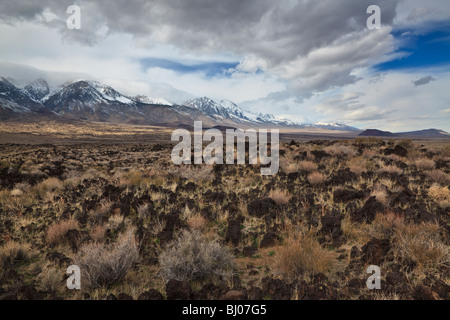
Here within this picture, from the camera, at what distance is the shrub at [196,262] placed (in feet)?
13.0

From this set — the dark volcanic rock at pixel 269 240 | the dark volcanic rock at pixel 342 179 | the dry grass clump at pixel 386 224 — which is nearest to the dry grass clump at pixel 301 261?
the dark volcanic rock at pixel 269 240

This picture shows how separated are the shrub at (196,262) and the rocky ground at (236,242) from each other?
0.02 m

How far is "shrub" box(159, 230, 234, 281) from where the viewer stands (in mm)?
3961

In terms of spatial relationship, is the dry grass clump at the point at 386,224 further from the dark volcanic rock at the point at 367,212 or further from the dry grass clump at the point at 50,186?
the dry grass clump at the point at 50,186

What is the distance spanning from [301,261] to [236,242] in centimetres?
161

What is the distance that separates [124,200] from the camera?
7957 mm

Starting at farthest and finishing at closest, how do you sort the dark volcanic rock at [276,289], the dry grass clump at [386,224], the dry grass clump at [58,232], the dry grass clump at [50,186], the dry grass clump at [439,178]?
the dry grass clump at [50,186]
the dry grass clump at [439,178]
the dry grass clump at [58,232]
the dry grass clump at [386,224]
the dark volcanic rock at [276,289]

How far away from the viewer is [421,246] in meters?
4.03

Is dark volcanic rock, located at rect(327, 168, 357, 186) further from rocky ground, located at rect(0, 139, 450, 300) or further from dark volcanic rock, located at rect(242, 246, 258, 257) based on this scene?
dark volcanic rock, located at rect(242, 246, 258, 257)

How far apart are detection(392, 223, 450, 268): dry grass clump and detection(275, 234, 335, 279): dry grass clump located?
127 centimetres

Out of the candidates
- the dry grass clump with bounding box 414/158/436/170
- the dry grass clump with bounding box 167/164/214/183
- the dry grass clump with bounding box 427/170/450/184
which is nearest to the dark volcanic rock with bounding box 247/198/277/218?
the dry grass clump with bounding box 167/164/214/183

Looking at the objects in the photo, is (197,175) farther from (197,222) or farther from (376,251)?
(376,251)

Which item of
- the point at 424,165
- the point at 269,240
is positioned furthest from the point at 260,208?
the point at 424,165
